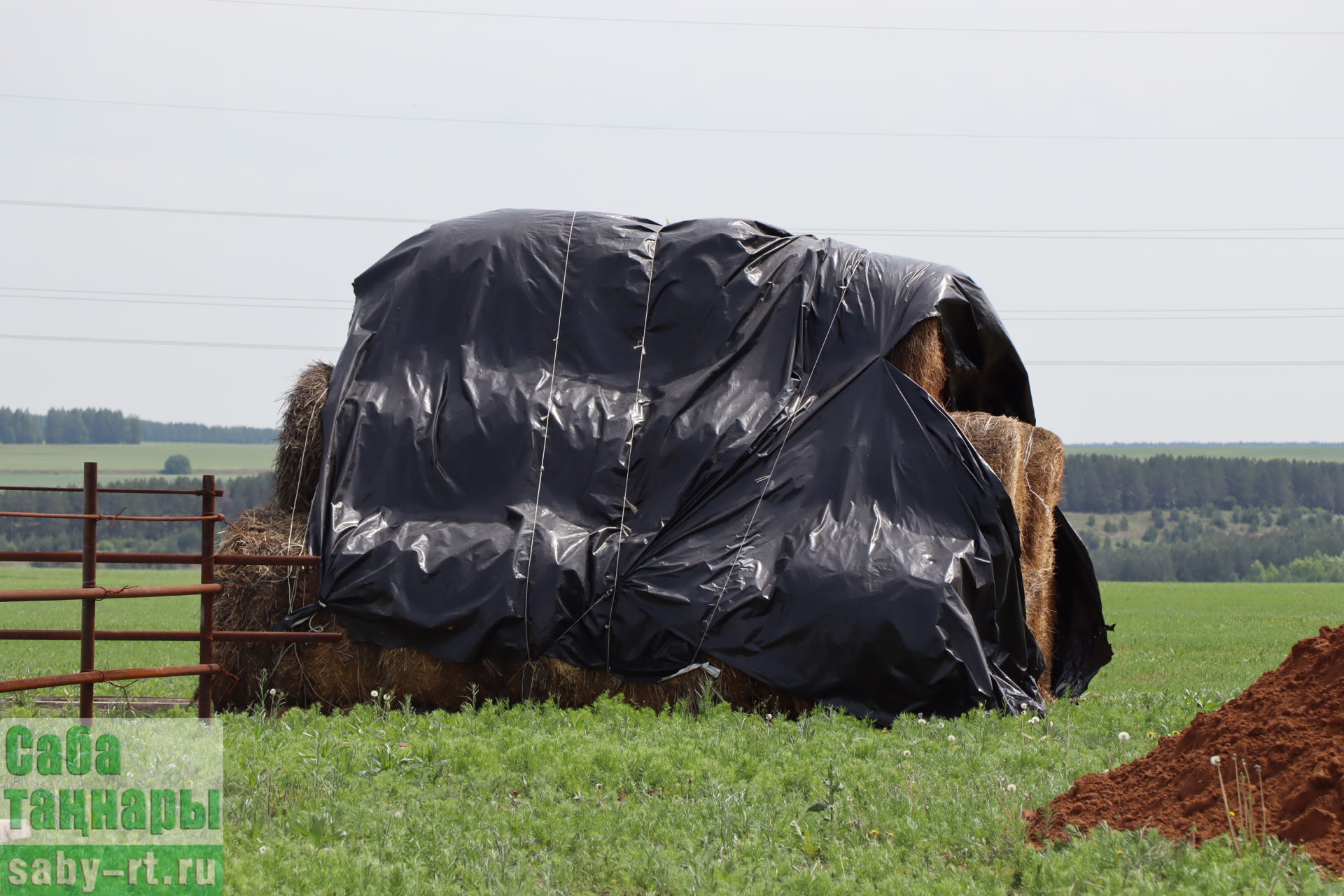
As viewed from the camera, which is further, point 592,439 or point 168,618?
point 168,618

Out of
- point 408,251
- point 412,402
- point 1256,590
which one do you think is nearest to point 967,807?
point 412,402

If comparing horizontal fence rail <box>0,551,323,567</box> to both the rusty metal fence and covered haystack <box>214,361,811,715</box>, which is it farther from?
covered haystack <box>214,361,811,715</box>

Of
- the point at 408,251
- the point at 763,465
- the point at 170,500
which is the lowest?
the point at 170,500

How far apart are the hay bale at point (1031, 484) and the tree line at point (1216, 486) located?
8891 centimetres

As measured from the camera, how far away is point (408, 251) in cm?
1033

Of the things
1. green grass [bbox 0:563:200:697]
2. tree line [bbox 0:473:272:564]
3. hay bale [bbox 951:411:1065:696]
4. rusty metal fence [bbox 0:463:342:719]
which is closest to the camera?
rusty metal fence [bbox 0:463:342:719]

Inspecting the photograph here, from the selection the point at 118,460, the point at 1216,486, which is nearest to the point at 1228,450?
the point at 1216,486

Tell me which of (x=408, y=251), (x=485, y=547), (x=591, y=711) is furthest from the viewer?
(x=408, y=251)

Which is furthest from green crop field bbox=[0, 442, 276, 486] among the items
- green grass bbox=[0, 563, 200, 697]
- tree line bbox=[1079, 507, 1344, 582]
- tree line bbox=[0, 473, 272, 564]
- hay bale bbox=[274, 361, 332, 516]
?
hay bale bbox=[274, 361, 332, 516]

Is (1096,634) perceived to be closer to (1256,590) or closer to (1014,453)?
(1014,453)

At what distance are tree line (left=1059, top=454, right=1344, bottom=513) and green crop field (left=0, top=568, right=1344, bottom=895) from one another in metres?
92.5

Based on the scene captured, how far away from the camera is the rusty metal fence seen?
5.81 metres

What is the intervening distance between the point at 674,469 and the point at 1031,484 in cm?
319

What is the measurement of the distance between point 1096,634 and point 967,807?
5997mm
